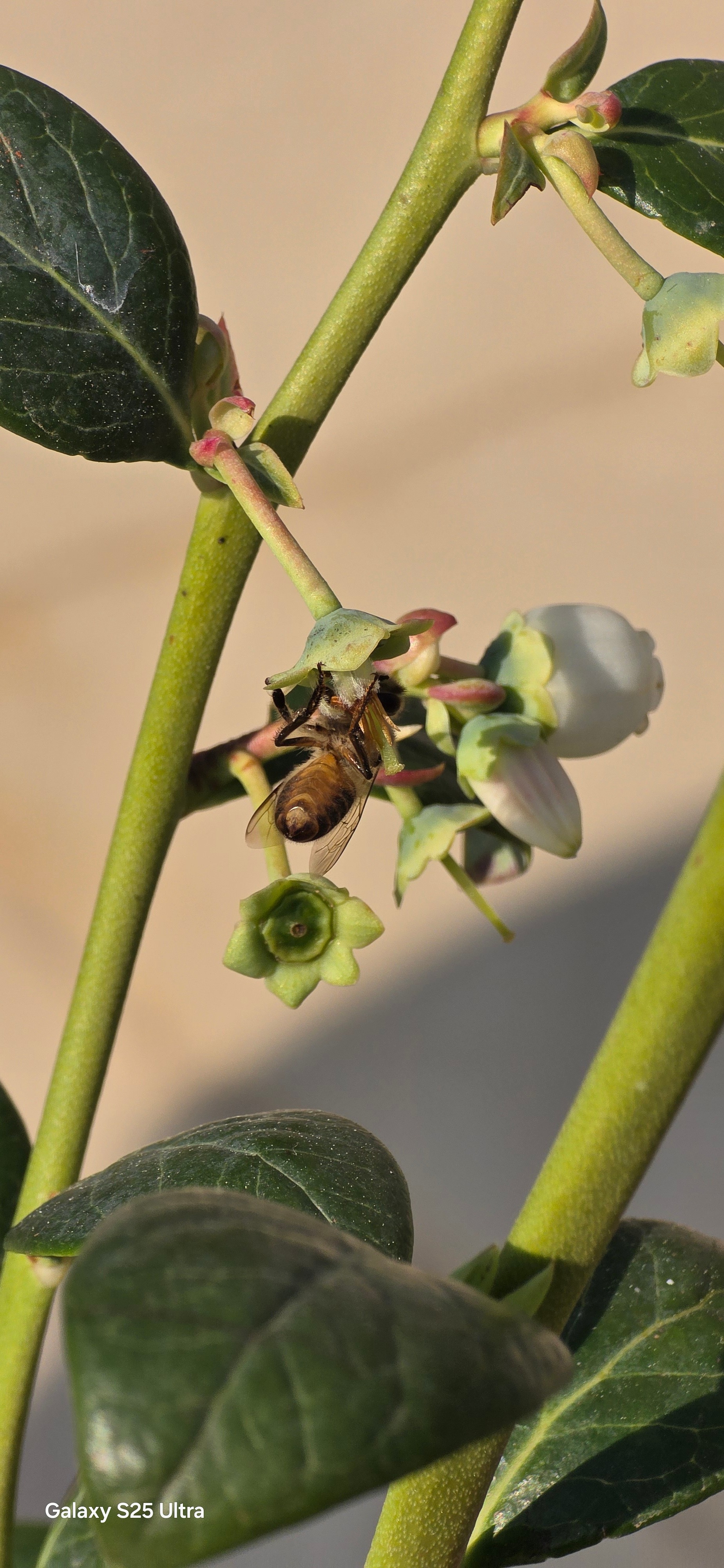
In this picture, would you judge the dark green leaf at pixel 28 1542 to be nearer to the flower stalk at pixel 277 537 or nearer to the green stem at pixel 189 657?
the green stem at pixel 189 657

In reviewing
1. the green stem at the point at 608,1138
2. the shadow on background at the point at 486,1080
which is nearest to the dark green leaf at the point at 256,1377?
the green stem at the point at 608,1138

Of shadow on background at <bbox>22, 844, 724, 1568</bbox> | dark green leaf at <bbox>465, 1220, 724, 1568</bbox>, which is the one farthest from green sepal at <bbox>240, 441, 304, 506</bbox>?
shadow on background at <bbox>22, 844, 724, 1568</bbox>

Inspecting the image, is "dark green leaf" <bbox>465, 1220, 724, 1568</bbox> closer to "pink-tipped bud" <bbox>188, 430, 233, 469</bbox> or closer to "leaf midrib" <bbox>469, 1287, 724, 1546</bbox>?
"leaf midrib" <bbox>469, 1287, 724, 1546</bbox>

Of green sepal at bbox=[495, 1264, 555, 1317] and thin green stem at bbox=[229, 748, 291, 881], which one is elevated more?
thin green stem at bbox=[229, 748, 291, 881]

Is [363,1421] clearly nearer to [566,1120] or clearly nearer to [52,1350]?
[566,1120]

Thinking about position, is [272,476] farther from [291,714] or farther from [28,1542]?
[28,1542]

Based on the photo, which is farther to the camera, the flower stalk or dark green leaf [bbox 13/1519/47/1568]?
dark green leaf [bbox 13/1519/47/1568]
